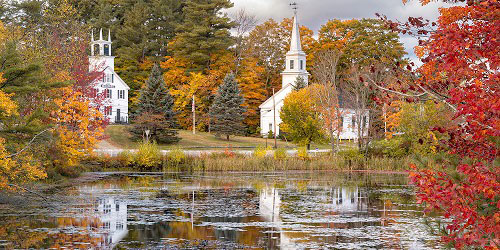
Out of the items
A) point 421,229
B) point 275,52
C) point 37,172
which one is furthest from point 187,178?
point 275,52

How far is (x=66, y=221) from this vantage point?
782 inches

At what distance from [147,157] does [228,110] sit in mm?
28404

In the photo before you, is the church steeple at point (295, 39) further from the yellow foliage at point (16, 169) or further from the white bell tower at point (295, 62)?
the yellow foliage at point (16, 169)

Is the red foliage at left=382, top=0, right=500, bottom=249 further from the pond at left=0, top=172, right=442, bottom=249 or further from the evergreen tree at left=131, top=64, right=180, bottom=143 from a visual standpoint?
the evergreen tree at left=131, top=64, right=180, bottom=143

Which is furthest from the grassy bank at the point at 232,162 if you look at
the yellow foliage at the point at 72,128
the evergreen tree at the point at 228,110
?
the evergreen tree at the point at 228,110

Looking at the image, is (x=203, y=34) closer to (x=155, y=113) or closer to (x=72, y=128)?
(x=155, y=113)

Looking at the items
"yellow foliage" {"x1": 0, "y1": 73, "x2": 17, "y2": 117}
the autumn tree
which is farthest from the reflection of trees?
the autumn tree

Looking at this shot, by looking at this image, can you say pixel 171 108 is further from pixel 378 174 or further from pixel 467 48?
pixel 467 48

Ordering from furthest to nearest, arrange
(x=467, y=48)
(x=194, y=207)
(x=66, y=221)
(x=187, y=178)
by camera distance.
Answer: (x=187, y=178) < (x=194, y=207) < (x=66, y=221) < (x=467, y=48)

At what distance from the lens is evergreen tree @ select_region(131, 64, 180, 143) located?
59.8 meters

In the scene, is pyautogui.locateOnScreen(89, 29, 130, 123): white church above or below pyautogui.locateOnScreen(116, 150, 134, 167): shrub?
above

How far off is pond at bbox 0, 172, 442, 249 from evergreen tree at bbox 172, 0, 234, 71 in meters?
45.7

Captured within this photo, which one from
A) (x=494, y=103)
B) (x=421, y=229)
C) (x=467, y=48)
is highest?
(x=467, y=48)

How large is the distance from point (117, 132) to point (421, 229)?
48.3m
